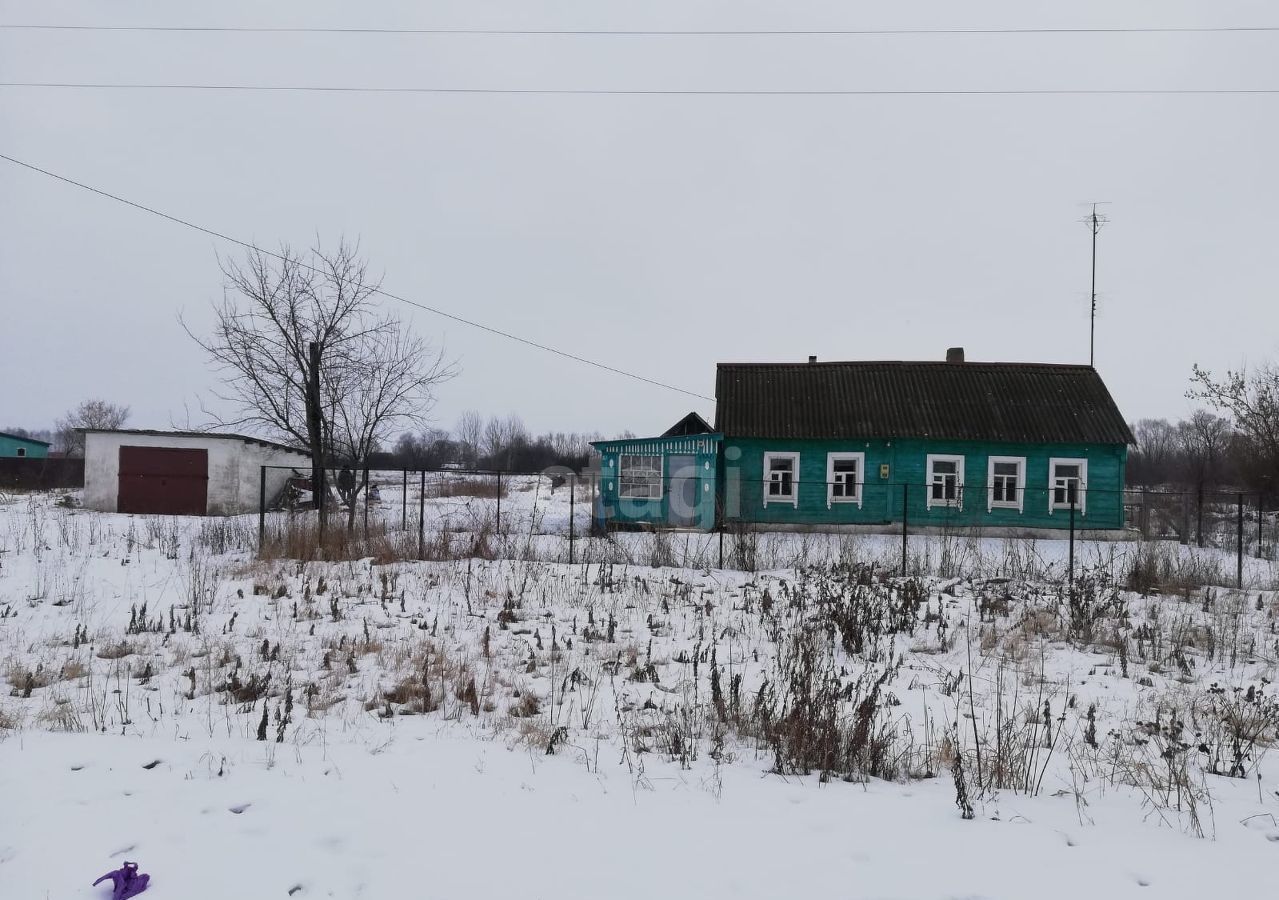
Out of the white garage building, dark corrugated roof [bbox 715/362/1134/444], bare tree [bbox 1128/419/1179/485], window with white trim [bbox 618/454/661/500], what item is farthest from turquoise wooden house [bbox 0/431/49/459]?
bare tree [bbox 1128/419/1179/485]

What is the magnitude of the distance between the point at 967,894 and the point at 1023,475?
2217cm

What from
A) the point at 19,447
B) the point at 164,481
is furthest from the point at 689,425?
the point at 19,447

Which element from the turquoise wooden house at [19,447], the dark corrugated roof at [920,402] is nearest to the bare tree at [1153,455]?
the dark corrugated roof at [920,402]

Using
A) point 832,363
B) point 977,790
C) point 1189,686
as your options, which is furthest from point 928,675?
point 832,363

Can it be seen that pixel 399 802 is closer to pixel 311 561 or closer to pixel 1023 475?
pixel 311 561

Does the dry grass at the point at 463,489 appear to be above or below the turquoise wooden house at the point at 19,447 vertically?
below

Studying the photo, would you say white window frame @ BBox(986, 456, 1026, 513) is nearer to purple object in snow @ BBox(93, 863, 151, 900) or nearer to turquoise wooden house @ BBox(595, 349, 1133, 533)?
turquoise wooden house @ BBox(595, 349, 1133, 533)

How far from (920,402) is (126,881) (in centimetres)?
2377

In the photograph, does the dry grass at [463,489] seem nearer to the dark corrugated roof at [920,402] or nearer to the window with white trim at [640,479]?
the window with white trim at [640,479]

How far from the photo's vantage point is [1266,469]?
76.2ft

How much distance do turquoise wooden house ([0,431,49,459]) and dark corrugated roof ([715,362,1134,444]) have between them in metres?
54.4

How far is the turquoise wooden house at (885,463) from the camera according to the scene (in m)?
22.0

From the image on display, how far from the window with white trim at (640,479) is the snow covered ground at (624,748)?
12577 millimetres

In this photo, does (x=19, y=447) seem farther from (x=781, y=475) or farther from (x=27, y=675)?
(x=27, y=675)
